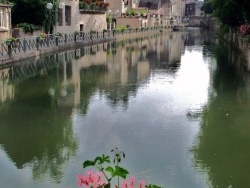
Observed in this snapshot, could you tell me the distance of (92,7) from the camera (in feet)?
191

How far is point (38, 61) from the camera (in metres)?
28.0

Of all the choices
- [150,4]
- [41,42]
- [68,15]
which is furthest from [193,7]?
[41,42]

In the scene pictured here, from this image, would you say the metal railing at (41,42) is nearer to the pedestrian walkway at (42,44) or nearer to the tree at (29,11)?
the pedestrian walkway at (42,44)

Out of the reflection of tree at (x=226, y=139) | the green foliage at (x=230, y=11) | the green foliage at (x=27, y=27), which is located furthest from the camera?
the green foliage at (x=27, y=27)

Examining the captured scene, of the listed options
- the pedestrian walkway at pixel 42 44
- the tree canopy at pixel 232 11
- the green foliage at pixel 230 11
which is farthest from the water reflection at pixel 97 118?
the green foliage at pixel 230 11

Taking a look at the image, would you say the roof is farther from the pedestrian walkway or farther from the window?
the window

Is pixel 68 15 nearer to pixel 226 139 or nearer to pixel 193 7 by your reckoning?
pixel 226 139

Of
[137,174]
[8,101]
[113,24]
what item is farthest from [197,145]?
[113,24]

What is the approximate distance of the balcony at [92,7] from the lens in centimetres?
5502

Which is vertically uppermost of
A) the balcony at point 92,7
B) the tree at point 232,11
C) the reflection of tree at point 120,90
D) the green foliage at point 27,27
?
the balcony at point 92,7

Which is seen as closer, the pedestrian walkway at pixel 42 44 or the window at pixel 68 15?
the pedestrian walkway at pixel 42 44

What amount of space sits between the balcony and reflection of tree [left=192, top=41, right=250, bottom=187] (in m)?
39.3

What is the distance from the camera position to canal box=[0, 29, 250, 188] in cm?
877

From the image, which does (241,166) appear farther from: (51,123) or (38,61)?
(38,61)
